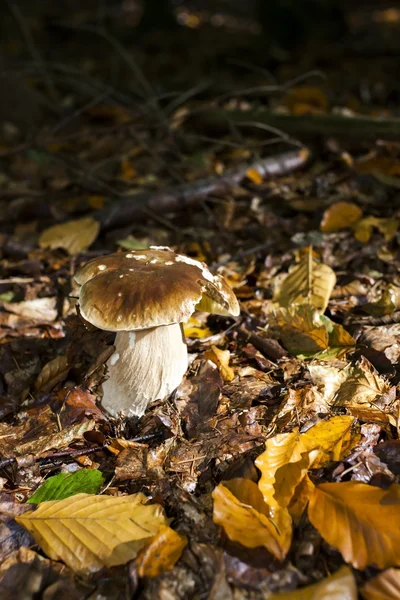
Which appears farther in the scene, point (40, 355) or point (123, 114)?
point (123, 114)

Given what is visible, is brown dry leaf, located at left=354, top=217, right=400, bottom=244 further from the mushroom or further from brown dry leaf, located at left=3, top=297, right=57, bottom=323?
brown dry leaf, located at left=3, top=297, right=57, bottom=323

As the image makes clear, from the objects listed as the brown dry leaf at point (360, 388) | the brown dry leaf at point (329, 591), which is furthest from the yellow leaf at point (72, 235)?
the brown dry leaf at point (329, 591)

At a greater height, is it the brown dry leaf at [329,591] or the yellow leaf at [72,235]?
the brown dry leaf at [329,591]

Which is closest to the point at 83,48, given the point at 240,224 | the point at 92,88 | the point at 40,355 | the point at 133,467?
the point at 92,88

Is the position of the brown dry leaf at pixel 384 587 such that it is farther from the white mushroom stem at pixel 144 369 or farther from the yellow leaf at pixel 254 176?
the yellow leaf at pixel 254 176

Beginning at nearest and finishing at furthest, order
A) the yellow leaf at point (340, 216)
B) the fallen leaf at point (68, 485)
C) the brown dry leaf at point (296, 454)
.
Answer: the brown dry leaf at point (296, 454) < the fallen leaf at point (68, 485) < the yellow leaf at point (340, 216)

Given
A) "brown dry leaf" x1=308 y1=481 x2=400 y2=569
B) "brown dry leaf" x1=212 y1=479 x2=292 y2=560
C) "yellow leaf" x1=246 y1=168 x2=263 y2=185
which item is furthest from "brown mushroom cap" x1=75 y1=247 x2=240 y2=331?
"yellow leaf" x1=246 y1=168 x2=263 y2=185

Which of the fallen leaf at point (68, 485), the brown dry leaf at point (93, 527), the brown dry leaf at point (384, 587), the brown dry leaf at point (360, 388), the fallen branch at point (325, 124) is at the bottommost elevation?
the fallen leaf at point (68, 485)

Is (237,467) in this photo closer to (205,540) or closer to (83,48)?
(205,540)
